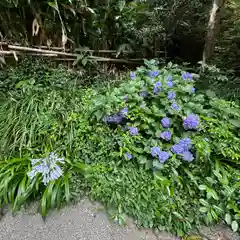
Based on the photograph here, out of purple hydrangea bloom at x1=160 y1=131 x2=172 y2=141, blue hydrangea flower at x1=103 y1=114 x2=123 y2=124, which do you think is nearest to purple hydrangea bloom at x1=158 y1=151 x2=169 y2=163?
purple hydrangea bloom at x1=160 y1=131 x2=172 y2=141

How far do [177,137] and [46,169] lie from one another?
2.91 feet

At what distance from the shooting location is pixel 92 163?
1.53 meters

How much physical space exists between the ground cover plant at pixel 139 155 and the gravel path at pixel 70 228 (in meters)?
0.07

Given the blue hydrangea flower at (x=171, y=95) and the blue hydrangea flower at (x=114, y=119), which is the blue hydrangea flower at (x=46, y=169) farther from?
the blue hydrangea flower at (x=171, y=95)

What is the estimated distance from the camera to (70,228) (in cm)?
132

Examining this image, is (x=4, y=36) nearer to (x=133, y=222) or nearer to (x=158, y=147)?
(x=158, y=147)

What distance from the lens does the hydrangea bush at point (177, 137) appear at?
4.52 feet

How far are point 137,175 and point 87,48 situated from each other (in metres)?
1.66

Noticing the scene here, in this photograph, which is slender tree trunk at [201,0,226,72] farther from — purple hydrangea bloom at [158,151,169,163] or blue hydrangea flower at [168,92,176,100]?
purple hydrangea bloom at [158,151,169,163]

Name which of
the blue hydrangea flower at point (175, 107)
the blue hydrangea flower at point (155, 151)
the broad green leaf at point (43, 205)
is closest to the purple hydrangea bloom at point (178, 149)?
the blue hydrangea flower at point (155, 151)

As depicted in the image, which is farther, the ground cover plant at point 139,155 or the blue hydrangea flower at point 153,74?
the blue hydrangea flower at point 153,74

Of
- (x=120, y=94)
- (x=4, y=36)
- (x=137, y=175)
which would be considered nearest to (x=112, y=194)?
(x=137, y=175)

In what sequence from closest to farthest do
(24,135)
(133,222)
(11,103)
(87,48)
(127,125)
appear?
(133,222) < (127,125) < (24,135) < (11,103) < (87,48)

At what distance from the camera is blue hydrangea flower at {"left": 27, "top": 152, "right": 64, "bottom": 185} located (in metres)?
1.34
